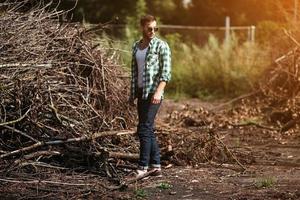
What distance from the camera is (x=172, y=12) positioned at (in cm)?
3559

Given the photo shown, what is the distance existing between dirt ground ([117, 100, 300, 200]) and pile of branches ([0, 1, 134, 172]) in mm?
1123

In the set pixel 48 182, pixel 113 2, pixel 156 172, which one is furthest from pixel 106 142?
pixel 113 2

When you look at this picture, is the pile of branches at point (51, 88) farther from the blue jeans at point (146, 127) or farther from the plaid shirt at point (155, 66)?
the plaid shirt at point (155, 66)

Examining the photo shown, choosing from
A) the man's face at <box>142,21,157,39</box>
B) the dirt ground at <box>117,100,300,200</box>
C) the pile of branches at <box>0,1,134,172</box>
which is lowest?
the dirt ground at <box>117,100,300,200</box>

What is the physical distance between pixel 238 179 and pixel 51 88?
8.32 ft

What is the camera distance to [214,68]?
1952 cm

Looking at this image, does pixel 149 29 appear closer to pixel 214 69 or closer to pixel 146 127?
pixel 146 127

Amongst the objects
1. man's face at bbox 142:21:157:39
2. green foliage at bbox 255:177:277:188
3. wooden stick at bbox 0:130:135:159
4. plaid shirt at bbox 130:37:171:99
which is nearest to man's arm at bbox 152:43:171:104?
plaid shirt at bbox 130:37:171:99

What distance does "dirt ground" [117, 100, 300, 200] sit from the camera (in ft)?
24.6

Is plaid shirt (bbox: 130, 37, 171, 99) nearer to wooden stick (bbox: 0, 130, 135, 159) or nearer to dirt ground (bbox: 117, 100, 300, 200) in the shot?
wooden stick (bbox: 0, 130, 135, 159)

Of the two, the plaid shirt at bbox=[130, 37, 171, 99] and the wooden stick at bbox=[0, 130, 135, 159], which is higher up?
the plaid shirt at bbox=[130, 37, 171, 99]

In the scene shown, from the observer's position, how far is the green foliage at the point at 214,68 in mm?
18422

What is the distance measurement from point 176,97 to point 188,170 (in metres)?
10.5

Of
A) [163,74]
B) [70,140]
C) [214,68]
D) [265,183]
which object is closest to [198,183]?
[265,183]
